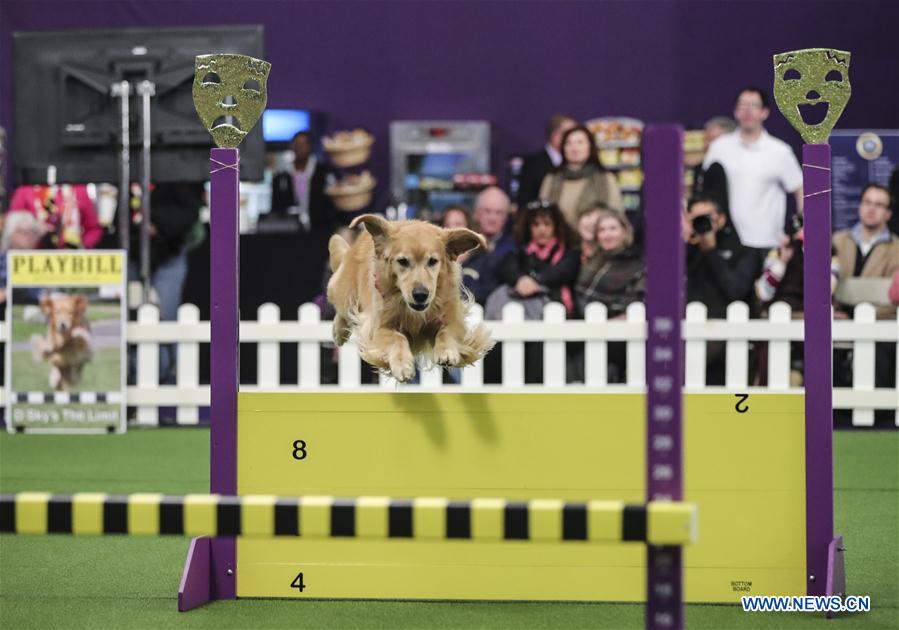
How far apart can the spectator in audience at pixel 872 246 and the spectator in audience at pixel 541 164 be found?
6.83 ft

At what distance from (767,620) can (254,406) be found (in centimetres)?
168

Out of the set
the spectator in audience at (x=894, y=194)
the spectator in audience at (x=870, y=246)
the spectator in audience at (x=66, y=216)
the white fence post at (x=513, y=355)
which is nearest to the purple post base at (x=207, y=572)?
the white fence post at (x=513, y=355)

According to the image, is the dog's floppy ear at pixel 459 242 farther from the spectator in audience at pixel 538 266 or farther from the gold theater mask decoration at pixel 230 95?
the spectator in audience at pixel 538 266

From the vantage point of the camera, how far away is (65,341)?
7.98 metres

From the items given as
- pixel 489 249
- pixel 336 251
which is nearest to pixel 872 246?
pixel 489 249

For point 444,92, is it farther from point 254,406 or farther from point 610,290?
point 254,406

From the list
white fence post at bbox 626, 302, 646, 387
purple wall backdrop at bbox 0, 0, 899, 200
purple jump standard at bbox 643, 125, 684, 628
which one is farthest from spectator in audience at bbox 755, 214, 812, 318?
purple jump standard at bbox 643, 125, 684, 628

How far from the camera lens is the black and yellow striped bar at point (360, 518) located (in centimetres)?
257

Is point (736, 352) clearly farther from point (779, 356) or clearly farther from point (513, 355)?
point (513, 355)

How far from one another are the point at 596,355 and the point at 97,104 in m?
3.64

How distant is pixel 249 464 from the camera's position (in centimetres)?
383

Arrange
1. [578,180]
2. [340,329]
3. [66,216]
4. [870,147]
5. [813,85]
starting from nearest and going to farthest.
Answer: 1. [813,85]
2. [340,329]
3. [578,180]
4. [66,216]
5. [870,147]

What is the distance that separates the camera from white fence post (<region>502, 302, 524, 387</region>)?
291 inches

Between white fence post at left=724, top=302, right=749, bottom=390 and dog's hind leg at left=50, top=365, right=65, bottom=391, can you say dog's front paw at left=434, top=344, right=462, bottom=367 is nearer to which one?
white fence post at left=724, top=302, right=749, bottom=390
